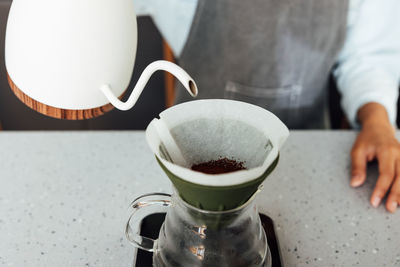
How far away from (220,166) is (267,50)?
2.00 feet

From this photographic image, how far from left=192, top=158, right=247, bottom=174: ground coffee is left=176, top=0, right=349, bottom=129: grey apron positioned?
1.92 ft

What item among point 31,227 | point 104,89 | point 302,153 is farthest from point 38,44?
point 302,153

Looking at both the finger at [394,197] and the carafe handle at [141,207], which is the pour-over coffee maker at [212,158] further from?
the finger at [394,197]

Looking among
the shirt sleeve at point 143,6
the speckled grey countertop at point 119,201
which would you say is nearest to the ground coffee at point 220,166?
the speckled grey countertop at point 119,201

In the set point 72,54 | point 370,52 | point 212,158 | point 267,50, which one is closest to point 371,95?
point 370,52

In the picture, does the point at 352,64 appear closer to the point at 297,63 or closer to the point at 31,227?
the point at 297,63

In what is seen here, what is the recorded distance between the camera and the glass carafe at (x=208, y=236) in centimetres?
41

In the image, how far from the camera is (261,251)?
464mm

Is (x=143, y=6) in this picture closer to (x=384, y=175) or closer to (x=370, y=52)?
(x=370, y=52)

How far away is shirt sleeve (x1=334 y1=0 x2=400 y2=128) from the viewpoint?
0.93m

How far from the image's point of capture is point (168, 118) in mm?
421

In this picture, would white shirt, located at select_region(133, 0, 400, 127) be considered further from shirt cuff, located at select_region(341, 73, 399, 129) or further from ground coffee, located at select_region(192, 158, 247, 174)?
ground coffee, located at select_region(192, 158, 247, 174)

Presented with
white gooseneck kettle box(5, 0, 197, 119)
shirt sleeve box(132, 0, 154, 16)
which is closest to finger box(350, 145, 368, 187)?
white gooseneck kettle box(5, 0, 197, 119)

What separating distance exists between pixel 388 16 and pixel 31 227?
2.99 feet
